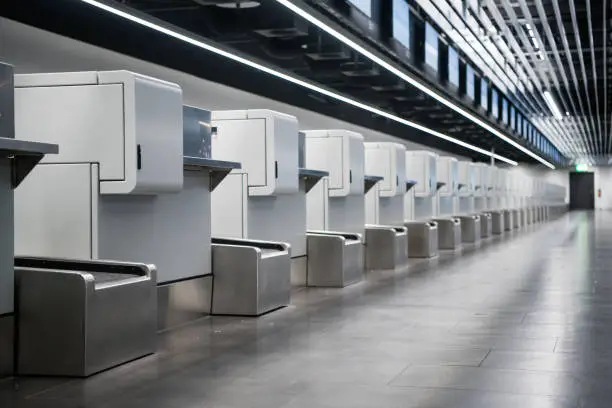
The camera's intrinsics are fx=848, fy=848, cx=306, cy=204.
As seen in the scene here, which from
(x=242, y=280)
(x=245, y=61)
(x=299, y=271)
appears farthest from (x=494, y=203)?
(x=242, y=280)

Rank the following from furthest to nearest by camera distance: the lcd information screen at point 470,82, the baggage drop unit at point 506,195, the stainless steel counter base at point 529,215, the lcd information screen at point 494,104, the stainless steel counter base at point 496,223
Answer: the stainless steel counter base at point 529,215 → the baggage drop unit at point 506,195 → the stainless steel counter base at point 496,223 → the lcd information screen at point 494,104 → the lcd information screen at point 470,82

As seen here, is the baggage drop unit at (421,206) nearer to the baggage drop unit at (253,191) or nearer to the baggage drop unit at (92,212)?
the baggage drop unit at (253,191)

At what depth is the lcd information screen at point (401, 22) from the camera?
1239cm

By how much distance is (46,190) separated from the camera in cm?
605

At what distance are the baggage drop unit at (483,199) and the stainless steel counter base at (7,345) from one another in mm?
18173

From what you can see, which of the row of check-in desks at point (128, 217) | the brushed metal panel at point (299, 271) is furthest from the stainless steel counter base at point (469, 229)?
the row of check-in desks at point (128, 217)

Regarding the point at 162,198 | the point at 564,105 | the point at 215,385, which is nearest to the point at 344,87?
the point at 162,198

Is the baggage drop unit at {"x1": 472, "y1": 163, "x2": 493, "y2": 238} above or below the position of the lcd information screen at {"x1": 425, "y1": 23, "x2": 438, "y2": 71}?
below

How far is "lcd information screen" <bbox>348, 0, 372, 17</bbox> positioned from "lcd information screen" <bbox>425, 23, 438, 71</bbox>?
4.03 meters

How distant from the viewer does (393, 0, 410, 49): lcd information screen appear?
12.4 metres

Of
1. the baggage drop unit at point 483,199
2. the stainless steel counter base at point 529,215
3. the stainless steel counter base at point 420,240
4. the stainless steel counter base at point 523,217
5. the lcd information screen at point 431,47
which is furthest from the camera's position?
the stainless steel counter base at point 529,215

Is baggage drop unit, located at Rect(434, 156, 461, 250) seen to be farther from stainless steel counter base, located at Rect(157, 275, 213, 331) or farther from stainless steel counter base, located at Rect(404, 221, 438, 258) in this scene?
stainless steel counter base, located at Rect(157, 275, 213, 331)

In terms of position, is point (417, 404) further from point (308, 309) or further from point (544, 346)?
point (308, 309)

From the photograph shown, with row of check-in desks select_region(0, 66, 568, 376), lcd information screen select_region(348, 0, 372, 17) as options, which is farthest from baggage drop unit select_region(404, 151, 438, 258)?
row of check-in desks select_region(0, 66, 568, 376)
